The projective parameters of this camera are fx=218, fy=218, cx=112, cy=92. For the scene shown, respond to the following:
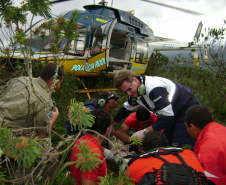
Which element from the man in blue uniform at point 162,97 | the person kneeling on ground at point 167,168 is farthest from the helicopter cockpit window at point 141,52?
the person kneeling on ground at point 167,168

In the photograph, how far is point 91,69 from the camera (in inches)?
265

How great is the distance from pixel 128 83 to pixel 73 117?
1959 millimetres

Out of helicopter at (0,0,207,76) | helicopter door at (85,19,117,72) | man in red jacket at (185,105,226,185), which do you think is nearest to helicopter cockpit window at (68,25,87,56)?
helicopter at (0,0,207,76)

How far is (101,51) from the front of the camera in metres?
6.45

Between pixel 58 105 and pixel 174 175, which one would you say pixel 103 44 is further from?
pixel 174 175

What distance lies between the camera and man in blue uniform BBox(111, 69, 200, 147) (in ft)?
9.50

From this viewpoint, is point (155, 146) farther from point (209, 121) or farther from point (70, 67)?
point (70, 67)

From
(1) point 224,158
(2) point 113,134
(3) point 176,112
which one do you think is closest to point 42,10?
(1) point 224,158

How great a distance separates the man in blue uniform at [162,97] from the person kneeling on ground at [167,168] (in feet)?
2.96

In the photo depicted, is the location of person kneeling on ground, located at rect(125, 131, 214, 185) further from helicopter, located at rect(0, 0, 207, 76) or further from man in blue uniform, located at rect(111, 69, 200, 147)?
helicopter, located at rect(0, 0, 207, 76)

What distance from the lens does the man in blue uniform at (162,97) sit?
2896 millimetres

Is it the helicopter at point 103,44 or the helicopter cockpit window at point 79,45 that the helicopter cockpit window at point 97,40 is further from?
the helicopter cockpit window at point 79,45

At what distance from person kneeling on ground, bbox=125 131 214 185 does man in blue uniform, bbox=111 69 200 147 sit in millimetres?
901

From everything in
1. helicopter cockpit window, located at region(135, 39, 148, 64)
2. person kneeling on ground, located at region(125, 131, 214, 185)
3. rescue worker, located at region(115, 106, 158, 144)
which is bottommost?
rescue worker, located at region(115, 106, 158, 144)
